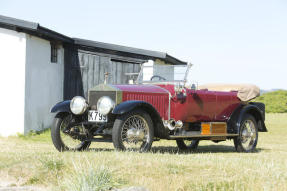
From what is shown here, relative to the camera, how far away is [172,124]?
846 centimetres

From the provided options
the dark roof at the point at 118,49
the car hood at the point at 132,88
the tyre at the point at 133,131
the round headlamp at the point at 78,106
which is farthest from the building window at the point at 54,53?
the tyre at the point at 133,131

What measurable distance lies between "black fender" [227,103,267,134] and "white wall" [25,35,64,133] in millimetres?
6271

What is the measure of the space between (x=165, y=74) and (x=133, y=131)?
2321mm

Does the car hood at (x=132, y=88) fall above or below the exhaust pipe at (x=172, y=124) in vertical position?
above

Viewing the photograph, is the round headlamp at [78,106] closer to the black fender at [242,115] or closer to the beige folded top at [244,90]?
the black fender at [242,115]

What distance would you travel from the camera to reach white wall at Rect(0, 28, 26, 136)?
12.8 m

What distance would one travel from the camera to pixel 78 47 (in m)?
16.0

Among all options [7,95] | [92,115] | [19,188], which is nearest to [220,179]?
[19,188]

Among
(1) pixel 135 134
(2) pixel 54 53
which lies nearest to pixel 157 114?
(1) pixel 135 134

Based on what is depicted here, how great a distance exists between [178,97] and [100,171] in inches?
151

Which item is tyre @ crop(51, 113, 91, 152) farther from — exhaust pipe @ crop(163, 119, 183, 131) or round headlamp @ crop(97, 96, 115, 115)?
exhaust pipe @ crop(163, 119, 183, 131)

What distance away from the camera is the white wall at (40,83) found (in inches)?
517

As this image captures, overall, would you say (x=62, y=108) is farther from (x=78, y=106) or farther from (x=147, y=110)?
(x=147, y=110)

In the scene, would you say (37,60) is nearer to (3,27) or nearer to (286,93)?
(3,27)
